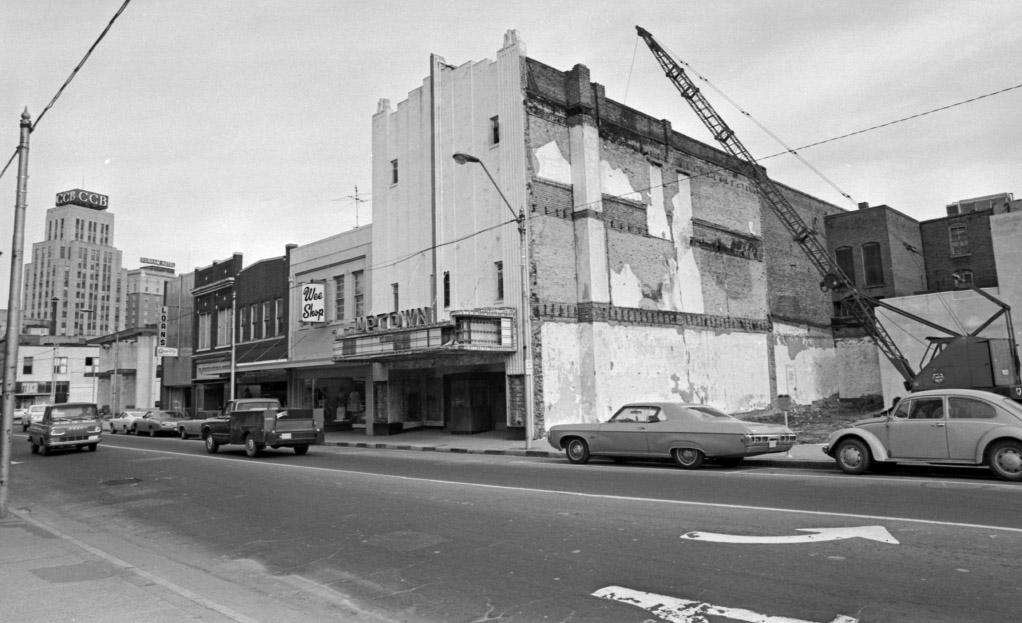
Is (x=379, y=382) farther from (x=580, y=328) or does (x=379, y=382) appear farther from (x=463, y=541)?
(x=463, y=541)

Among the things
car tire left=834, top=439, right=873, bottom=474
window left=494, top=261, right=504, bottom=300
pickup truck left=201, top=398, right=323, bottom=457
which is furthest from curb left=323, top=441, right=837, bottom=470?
window left=494, top=261, right=504, bottom=300

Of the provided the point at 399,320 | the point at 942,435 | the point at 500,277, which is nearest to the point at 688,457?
the point at 942,435

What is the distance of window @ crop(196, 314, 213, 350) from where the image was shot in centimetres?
4394

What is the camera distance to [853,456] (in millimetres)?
12922

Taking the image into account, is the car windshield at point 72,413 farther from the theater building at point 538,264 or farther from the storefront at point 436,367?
the theater building at point 538,264

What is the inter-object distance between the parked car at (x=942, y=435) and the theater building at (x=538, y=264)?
10732 millimetres

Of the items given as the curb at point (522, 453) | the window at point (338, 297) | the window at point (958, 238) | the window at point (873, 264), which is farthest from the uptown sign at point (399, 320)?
the window at point (958, 238)

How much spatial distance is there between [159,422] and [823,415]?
1302 inches

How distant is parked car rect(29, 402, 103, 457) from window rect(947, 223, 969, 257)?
166 feet

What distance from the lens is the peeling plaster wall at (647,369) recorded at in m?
24.5

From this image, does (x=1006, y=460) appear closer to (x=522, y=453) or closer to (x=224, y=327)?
(x=522, y=453)

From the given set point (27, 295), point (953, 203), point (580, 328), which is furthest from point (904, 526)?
point (27, 295)

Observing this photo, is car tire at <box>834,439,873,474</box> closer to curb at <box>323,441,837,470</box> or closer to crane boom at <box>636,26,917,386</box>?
curb at <box>323,441,837,470</box>

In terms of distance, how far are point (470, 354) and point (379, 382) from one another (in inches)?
264
